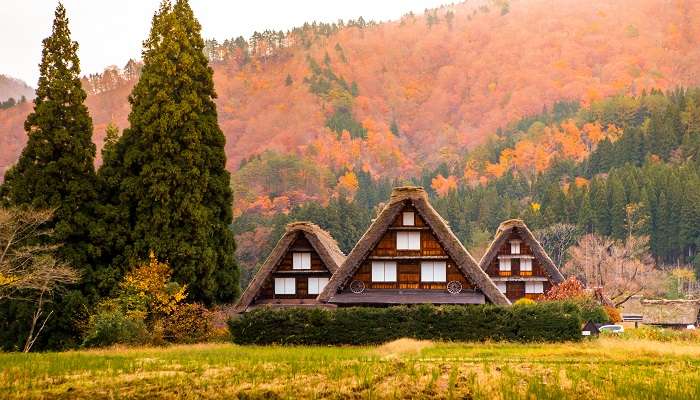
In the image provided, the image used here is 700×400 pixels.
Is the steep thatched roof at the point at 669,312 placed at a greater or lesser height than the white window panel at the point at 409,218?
lesser

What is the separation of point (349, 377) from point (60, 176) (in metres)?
24.7

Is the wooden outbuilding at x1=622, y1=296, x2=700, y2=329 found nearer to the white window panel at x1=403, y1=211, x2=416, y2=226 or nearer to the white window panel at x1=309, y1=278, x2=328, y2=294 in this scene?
the white window panel at x1=309, y1=278, x2=328, y2=294

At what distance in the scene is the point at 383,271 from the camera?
44.1m

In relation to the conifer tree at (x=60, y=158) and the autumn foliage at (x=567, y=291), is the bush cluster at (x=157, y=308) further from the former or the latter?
the autumn foliage at (x=567, y=291)

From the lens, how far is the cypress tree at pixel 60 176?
40750 millimetres

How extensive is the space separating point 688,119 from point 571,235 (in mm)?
57069

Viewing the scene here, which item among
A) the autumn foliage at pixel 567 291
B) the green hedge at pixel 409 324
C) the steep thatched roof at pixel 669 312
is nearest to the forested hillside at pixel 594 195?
the steep thatched roof at pixel 669 312

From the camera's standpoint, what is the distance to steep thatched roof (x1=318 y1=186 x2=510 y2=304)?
42312 mm

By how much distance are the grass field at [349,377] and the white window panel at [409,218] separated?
50.2ft

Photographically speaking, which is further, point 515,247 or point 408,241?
point 515,247

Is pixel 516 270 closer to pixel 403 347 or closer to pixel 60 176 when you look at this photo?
pixel 403 347

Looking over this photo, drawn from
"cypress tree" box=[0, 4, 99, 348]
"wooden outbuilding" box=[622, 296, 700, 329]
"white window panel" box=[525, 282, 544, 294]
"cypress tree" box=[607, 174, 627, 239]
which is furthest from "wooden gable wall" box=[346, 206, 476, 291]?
"cypress tree" box=[607, 174, 627, 239]

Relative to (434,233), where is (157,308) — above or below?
below

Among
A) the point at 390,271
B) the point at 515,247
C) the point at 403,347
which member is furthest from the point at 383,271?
the point at 515,247
